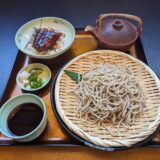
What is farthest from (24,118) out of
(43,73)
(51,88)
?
(43,73)

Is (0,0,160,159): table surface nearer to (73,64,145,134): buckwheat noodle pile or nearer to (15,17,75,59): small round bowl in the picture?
(15,17,75,59): small round bowl

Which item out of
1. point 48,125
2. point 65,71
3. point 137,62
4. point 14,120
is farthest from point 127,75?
point 14,120

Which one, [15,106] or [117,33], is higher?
[117,33]

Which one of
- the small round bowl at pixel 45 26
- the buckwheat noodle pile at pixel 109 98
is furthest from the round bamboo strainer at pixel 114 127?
the small round bowl at pixel 45 26

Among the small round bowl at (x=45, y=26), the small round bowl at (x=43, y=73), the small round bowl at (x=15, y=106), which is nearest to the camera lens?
the small round bowl at (x=15, y=106)

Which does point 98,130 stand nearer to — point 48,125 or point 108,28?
point 48,125

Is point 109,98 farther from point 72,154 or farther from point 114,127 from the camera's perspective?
point 72,154

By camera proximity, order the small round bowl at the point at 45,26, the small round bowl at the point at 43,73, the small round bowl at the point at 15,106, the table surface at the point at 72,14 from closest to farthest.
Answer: the small round bowl at the point at 15,106 < the small round bowl at the point at 43,73 < the small round bowl at the point at 45,26 < the table surface at the point at 72,14

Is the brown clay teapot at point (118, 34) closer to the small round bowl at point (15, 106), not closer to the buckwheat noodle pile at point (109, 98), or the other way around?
the buckwheat noodle pile at point (109, 98)
